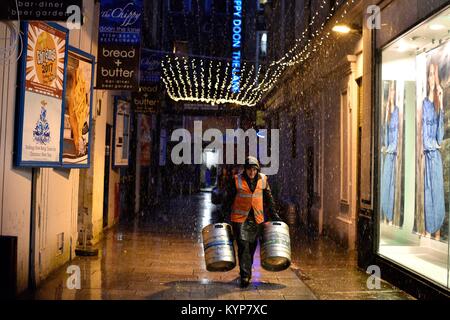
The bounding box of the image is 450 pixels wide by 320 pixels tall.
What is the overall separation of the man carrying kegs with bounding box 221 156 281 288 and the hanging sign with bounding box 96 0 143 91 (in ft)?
10.8

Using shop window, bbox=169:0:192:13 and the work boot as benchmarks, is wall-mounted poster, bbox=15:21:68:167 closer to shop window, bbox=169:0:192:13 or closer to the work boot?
the work boot

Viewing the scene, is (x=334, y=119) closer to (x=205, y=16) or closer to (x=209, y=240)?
(x=209, y=240)

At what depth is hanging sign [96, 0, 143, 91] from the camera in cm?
982

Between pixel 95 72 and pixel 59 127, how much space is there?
2.71 m

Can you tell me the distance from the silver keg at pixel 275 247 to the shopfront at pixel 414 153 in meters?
1.84

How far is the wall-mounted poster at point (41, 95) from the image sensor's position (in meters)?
6.73

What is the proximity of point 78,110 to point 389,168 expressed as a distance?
18.5 feet

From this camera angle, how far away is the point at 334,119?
13547 mm

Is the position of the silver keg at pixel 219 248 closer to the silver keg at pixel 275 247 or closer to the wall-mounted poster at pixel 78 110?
the silver keg at pixel 275 247

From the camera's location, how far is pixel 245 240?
768 centimetres

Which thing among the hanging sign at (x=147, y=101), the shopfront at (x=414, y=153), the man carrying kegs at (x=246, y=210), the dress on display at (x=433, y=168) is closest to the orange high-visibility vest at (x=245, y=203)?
the man carrying kegs at (x=246, y=210)

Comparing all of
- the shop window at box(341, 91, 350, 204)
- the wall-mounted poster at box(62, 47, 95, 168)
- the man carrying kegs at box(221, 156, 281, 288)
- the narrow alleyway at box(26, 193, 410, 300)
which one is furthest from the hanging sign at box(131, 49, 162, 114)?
the man carrying kegs at box(221, 156, 281, 288)

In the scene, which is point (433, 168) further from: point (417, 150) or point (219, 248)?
point (219, 248)
